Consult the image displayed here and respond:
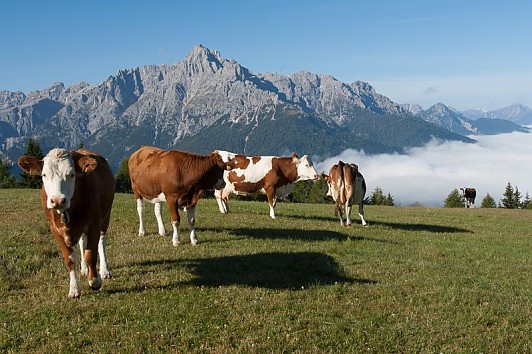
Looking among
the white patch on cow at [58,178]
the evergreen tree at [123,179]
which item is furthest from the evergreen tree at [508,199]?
the white patch on cow at [58,178]

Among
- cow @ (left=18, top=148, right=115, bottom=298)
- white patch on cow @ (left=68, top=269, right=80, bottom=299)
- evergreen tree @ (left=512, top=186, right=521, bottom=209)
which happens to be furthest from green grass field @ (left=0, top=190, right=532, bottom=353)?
evergreen tree @ (left=512, top=186, right=521, bottom=209)

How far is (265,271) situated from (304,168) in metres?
13.9

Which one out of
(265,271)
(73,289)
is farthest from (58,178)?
(265,271)

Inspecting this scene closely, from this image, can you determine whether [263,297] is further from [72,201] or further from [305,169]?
[305,169]

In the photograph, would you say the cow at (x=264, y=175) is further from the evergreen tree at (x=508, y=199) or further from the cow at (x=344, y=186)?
the evergreen tree at (x=508, y=199)

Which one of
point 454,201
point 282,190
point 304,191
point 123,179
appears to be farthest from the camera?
point 304,191

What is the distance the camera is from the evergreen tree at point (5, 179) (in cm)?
7819

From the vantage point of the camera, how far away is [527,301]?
1160 cm

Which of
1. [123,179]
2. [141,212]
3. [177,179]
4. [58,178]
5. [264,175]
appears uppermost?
[123,179]

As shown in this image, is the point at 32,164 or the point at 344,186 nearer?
the point at 32,164

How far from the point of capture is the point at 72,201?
9.77 metres

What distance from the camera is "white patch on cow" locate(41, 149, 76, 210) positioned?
8859mm

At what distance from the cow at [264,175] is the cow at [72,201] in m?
14.8

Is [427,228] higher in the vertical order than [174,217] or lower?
lower
